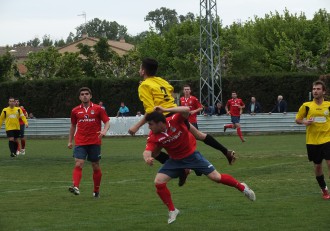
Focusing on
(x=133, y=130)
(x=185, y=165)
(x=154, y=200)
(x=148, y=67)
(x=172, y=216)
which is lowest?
(x=154, y=200)

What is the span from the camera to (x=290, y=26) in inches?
3061

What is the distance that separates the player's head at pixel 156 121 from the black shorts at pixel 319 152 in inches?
147

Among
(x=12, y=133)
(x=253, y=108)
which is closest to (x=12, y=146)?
(x=12, y=133)

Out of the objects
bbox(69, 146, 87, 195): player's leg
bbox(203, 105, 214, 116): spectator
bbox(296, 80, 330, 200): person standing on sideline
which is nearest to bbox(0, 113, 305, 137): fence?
bbox(203, 105, 214, 116): spectator

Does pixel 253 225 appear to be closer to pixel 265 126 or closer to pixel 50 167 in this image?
pixel 50 167

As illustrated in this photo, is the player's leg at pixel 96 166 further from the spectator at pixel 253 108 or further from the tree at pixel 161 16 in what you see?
the tree at pixel 161 16

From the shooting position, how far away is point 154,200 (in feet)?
46.1

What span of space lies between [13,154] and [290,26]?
54.3 m

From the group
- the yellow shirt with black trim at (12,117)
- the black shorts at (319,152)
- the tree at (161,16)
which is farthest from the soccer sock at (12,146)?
the tree at (161,16)

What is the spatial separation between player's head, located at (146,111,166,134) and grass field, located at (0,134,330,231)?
1.39 meters

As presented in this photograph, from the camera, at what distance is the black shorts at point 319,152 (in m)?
13.4

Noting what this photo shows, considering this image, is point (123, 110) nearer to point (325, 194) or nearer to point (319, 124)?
point (325, 194)

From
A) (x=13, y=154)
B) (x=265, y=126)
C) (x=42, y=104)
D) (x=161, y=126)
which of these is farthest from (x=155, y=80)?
(x=42, y=104)

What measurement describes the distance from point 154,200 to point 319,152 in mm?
3032
